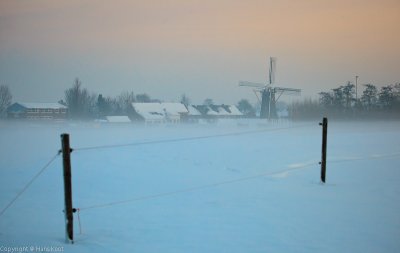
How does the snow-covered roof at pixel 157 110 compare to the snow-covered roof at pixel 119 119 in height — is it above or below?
above

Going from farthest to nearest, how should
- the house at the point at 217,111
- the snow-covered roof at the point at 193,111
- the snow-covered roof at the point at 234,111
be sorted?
1. the snow-covered roof at the point at 234,111
2. the house at the point at 217,111
3. the snow-covered roof at the point at 193,111

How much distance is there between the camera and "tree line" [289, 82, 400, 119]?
60594 mm

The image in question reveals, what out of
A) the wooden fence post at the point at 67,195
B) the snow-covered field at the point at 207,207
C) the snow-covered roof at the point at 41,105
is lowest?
the snow-covered field at the point at 207,207

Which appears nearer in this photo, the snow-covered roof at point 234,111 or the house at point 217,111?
the house at point 217,111

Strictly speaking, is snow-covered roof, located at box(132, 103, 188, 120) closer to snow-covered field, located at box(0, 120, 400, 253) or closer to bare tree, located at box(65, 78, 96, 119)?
bare tree, located at box(65, 78, 96, 119)

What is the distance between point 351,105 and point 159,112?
33.2 metres

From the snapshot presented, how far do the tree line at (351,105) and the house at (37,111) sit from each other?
132 ft

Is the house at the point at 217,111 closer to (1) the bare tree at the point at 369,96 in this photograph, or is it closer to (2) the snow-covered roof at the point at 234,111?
(2) the snow-covered roof at the point at 234,111

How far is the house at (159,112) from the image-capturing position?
225 feet

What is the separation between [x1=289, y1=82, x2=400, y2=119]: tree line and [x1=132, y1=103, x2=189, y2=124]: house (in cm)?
2081

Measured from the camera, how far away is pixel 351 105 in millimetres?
64500

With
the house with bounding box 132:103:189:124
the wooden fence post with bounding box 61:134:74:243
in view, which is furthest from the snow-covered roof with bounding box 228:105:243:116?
the wooden fence post with bounding box 61:134:74:243

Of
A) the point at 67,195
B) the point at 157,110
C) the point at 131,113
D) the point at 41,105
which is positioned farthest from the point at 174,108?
the point at 67,195

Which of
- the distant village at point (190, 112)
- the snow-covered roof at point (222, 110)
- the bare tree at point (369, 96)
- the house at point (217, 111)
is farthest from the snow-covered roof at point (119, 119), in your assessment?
the bare tree at point (369, 96)
